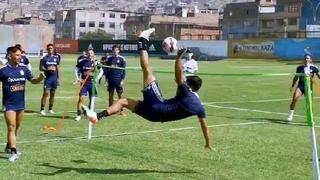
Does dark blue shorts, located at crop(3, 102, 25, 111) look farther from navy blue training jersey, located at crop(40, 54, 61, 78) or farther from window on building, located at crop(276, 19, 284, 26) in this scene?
window on building, located at crop(276, 19, 284, 26)

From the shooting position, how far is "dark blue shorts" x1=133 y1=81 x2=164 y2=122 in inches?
384

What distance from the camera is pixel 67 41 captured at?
9144 centimetres

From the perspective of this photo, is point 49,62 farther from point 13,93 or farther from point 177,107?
point 177,107

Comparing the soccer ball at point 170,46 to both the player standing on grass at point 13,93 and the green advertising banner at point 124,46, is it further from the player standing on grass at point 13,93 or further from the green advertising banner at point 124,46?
the green advertising banner at point 124,46

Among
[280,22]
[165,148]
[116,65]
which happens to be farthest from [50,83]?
[280,22]

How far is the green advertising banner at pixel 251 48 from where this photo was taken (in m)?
61.6

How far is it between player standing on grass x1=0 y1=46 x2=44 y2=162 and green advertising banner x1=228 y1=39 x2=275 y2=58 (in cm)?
5196

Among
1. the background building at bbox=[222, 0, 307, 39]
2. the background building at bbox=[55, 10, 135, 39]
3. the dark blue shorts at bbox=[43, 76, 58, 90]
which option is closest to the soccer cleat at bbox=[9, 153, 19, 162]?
the dark blue shorts at bbox=[43, 76, 58, 90]

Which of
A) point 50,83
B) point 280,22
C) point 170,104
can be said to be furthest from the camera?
point 280,22

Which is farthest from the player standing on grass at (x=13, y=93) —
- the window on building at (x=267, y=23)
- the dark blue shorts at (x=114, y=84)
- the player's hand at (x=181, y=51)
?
the window on building at (x=267, y=23)

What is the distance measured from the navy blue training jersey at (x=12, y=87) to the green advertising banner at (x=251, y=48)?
51967mm

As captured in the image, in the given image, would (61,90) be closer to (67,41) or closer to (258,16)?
(67,41)

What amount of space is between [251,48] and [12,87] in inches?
2158

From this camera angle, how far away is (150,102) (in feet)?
32.1
